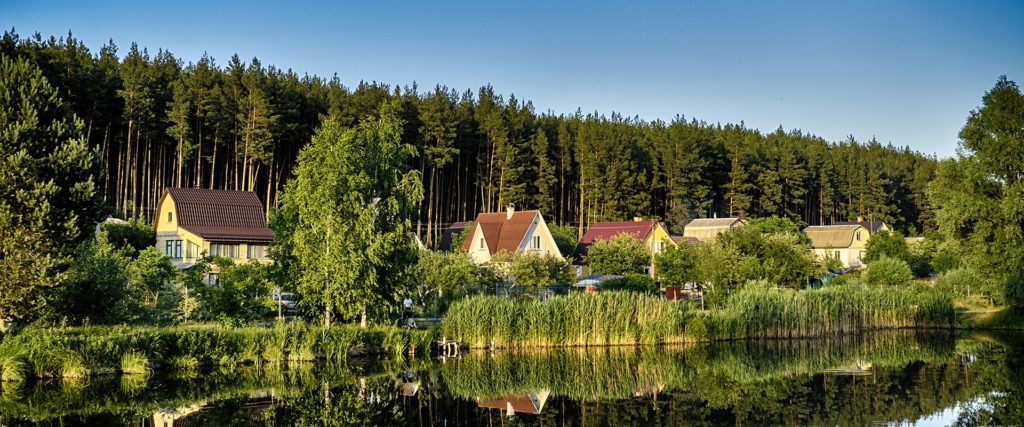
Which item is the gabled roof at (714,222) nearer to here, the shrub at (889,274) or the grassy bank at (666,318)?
the shrub at (889,274)

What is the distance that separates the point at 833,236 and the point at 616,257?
1753 inches

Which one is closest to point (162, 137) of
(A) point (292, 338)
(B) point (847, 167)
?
(A) point (292, 338)

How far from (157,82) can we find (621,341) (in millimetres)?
48686

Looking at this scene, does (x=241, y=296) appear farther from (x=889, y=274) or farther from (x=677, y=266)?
(x=889, y=274)

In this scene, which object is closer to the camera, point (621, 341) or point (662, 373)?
point (662, 373)

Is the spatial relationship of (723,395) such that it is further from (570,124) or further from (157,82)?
(570,124)

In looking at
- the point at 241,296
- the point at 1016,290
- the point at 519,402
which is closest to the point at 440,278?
the point at 241,296

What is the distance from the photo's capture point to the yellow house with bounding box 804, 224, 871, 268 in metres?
97.6

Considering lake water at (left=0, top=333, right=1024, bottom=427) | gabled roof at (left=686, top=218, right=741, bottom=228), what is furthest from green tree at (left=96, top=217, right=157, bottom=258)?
gabled roof at (left=686, top=218, right=741, bottom=228)

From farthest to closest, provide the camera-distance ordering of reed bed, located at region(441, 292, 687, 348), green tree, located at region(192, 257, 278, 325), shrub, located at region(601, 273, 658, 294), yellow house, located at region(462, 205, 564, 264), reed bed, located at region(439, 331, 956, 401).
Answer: yellow house, located at region(462, 205, 564, 264), shrub, located at region(601, 273, 658, 294), reed bed, located at region(441, 292, 687, 348), green tree, located at region(192, 257, 278, 325), reed bed, located at region(439, 331, 956, 401)

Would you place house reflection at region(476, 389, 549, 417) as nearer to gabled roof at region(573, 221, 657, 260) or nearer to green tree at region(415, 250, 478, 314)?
green tree at region(415, 250, 478, 314)

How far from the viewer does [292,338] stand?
1300 inches

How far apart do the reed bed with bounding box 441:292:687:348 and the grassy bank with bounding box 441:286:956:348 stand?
0.13ft

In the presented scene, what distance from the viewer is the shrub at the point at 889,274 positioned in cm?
5844
